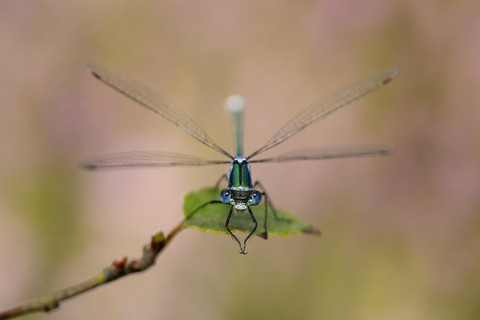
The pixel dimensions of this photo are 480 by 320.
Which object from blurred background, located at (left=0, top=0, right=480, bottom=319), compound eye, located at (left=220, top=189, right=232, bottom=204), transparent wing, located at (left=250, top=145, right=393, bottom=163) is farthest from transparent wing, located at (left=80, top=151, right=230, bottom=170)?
blurred background, located at (left=0, top=0, right=480, bottom=319)

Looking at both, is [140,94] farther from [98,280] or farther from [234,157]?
[98,280]

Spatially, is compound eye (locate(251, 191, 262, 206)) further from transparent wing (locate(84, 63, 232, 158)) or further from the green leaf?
transparent wing (locate(84, 63, 232, 158))

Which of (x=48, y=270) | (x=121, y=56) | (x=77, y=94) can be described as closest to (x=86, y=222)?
(x=48, y=270)

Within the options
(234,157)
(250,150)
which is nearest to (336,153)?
(234,157)

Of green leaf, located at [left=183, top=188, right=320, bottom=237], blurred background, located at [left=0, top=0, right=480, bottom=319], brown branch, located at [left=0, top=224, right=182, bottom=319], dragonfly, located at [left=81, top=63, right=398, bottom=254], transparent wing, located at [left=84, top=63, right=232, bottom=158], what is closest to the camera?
brown branch, located at [left=0, top=224, right=182, bottom=319]

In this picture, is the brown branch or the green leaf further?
the green leaf

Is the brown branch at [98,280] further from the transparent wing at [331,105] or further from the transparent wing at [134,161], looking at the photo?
the transparent wing at [331,105]

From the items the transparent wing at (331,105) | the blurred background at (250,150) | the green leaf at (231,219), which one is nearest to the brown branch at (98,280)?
the green leaf at (231,219)
